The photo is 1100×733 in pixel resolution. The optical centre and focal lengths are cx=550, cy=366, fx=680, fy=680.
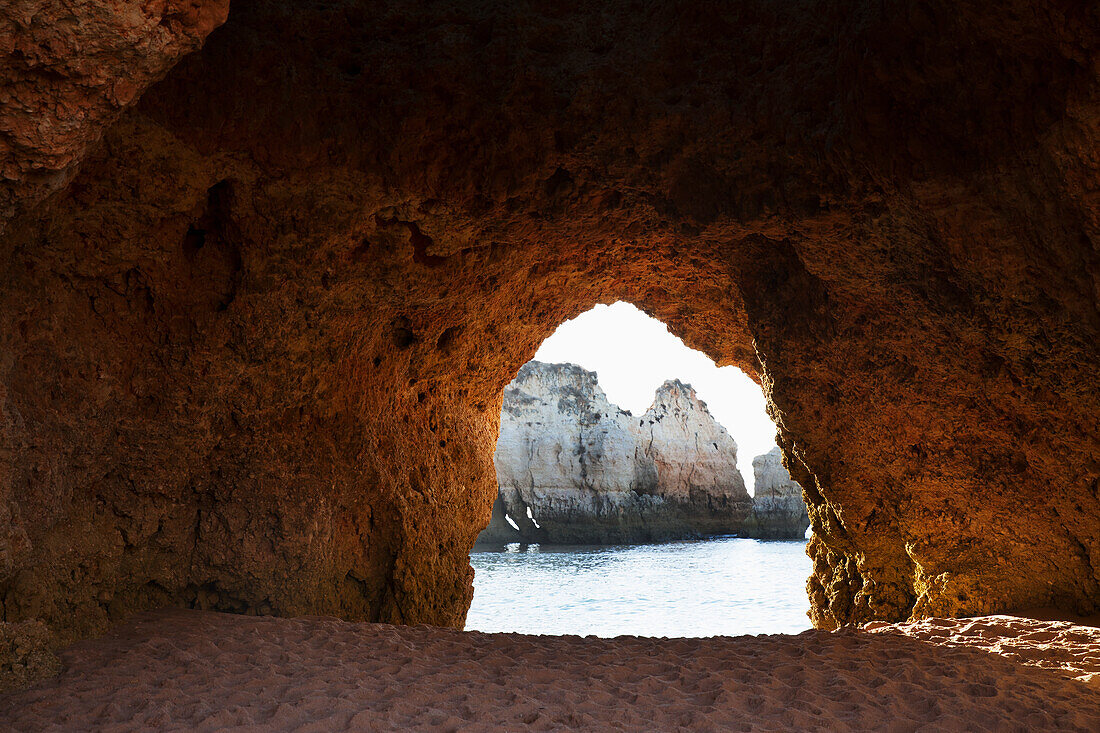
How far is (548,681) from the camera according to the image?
15.8 feet

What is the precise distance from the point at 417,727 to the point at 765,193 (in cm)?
479

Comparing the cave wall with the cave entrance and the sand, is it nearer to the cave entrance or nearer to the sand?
the sand

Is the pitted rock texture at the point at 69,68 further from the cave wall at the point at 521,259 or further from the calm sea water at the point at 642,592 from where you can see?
the calm sea water at the point at 642,592

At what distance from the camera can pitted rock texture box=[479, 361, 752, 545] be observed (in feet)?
→ 98.4

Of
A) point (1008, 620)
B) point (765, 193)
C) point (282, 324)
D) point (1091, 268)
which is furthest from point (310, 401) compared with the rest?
point (1008, 620)

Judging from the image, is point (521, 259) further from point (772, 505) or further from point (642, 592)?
point (772, 505)

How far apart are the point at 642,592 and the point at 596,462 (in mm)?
11803

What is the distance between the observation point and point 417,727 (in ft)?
12.5

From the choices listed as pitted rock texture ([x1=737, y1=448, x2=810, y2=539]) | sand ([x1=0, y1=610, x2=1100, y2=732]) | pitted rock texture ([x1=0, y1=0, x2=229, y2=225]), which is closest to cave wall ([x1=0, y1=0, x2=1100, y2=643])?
pitted rock texture ([x1=0, y1=0, x2=229, y2=225])

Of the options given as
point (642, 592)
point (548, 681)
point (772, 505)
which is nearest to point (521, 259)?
point (548, 681)

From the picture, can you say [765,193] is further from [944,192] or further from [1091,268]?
[1091,268]

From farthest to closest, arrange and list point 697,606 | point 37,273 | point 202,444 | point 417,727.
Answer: point 697,606
point 202,444
point 37,273
point 417,727

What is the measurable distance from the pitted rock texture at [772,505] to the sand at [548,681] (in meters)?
27.9

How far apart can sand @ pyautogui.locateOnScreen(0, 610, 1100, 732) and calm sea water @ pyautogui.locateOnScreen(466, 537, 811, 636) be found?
572cm
